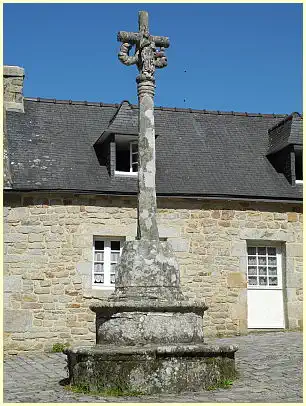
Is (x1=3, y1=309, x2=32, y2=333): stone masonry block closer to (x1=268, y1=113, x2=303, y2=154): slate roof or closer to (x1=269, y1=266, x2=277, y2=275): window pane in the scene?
(x1=269, y1=266, x2=277, y2=275): window pane

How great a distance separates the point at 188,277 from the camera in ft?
40.0

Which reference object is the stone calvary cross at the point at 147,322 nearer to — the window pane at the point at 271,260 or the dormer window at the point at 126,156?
the dormer window at the point at 126,156

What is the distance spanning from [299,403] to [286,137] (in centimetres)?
947

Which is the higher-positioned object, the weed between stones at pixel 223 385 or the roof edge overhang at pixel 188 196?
the roof edge overhang at pixel 188 196

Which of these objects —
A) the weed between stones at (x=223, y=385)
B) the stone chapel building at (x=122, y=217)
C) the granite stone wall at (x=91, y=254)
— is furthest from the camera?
the stone chapel building at (x=122, y=217)

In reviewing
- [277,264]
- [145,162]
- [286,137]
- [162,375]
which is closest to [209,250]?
[277,264]

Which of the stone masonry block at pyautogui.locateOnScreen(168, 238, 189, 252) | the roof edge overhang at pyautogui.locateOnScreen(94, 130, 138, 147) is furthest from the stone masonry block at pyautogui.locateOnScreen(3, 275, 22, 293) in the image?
the roof edge overhang at pyautogui.locateOnScreen(94, 130, 138, 147)

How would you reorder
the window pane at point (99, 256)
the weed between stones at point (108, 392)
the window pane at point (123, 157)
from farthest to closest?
the window pane at point (123, 157) → the window pane at point (99, 256) → the weed between stones at point (108, 392)

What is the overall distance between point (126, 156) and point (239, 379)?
7.61m

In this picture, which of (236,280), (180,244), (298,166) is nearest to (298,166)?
(298,166)

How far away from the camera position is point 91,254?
11.9m

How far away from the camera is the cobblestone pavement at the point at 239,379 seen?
5621 millimetres

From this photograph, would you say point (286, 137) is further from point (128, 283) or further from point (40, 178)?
point (128, 283)

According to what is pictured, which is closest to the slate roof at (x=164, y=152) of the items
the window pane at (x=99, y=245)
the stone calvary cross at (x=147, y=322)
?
the window pane at (x=99, y=245)
